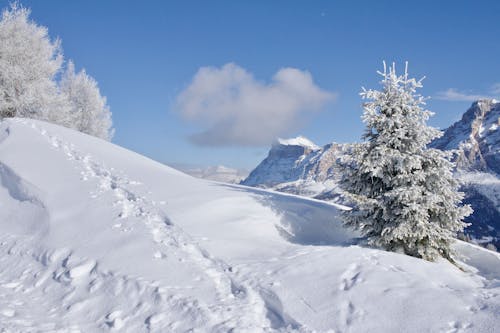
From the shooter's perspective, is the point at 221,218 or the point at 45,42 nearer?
the point at 221,218

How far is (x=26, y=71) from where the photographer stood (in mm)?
26406

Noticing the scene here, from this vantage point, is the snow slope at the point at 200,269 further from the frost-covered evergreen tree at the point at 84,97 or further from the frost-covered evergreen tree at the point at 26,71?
the frost-covered evergreen tree at the point at 84,97

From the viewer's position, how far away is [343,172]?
38.7 feet

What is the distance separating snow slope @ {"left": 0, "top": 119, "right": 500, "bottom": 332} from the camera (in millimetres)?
6059

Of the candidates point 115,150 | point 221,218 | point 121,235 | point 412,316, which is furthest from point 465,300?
point 115,150

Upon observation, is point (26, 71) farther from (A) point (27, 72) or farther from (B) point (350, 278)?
(B) point (350, 278)

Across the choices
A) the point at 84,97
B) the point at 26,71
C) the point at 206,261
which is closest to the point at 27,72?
the point at 26,71

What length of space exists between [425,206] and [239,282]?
6124 millimetres

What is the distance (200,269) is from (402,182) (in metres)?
6.37

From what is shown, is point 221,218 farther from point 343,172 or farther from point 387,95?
point 387,95

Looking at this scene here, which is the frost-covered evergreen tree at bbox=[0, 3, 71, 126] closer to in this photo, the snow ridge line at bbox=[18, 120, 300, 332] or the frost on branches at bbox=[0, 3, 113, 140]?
the frost on branches at bbox=[0, 3, 113, 140]

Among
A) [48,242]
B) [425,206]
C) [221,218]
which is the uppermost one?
[425,206]

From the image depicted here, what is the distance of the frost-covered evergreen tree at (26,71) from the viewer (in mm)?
25484

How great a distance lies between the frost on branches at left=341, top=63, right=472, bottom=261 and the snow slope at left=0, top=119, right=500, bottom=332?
1480mm
